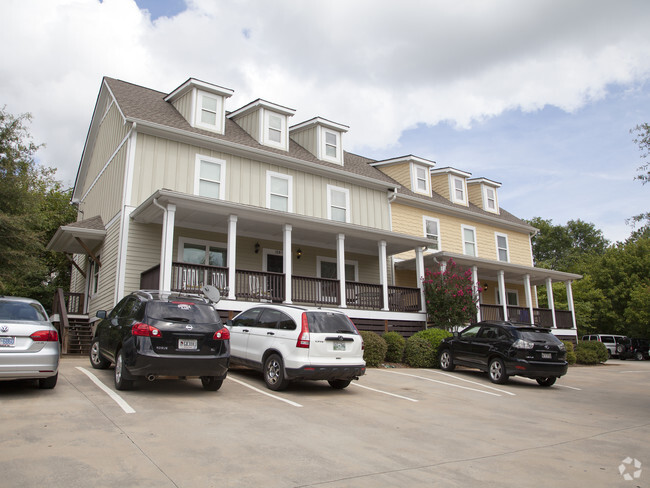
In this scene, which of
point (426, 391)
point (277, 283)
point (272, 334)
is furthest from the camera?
point (277, 283)

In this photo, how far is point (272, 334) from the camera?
9938mm

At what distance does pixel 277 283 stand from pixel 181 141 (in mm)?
5849

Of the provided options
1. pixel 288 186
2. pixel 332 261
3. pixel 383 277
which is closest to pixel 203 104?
pixel 288 186

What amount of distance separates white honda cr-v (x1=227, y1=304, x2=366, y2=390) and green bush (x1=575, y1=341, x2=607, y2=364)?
52.5 ft

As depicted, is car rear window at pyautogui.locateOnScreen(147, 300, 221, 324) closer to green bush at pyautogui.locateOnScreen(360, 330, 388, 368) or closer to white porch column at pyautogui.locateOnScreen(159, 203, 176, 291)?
white porch column at pyautogui.locateOnScreen(159, 203, 176, 291)

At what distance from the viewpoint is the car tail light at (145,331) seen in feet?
26.5

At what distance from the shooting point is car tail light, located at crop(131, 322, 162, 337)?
26.5 ft

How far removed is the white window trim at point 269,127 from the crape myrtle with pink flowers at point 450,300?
7.69 m

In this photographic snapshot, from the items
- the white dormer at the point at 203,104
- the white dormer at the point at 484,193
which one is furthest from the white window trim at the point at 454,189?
the white dormer at the point at 203,104

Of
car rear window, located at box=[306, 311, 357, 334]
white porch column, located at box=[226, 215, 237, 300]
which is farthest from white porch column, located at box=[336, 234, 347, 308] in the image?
car rear window, located at box=[306, 311, 357, 334]

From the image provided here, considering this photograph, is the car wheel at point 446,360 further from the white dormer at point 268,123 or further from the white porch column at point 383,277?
the white dormer at point 268,123

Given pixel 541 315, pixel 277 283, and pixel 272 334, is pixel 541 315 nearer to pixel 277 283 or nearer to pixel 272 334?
pixel 277 283

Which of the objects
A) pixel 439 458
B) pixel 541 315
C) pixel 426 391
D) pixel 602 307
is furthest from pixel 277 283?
pixel 602 307

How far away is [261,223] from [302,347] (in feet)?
24.9
